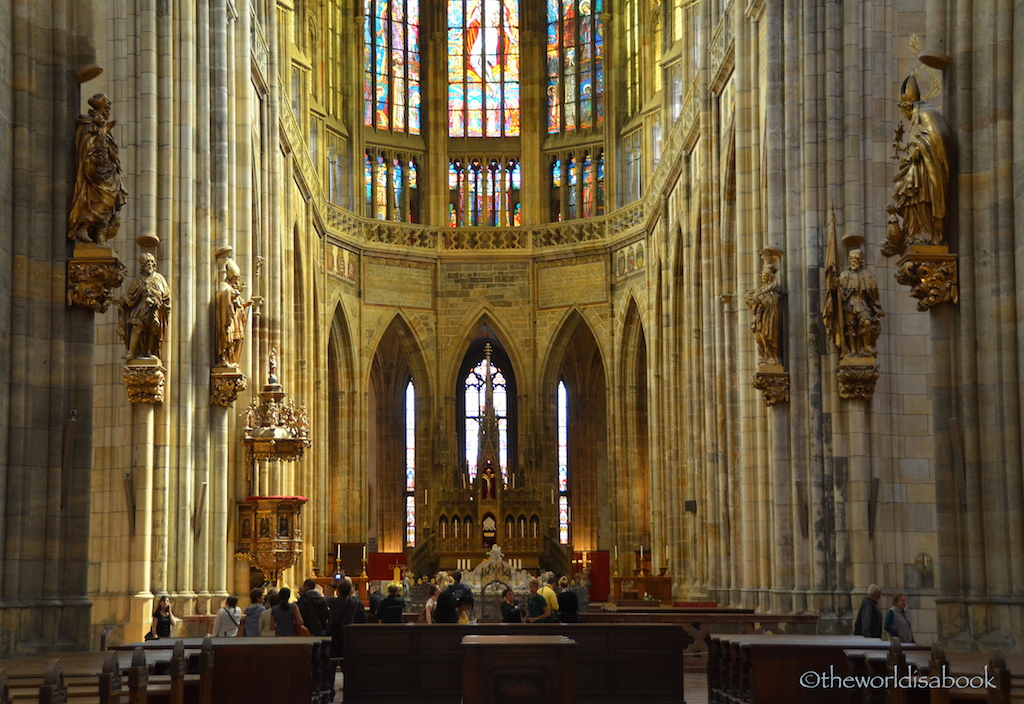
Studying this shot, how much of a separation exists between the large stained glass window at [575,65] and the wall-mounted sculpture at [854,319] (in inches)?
1011

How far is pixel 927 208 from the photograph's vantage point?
1288cm

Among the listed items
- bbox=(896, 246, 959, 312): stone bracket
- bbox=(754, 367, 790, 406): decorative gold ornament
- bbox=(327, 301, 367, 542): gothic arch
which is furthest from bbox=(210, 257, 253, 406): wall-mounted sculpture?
bbox=(327, 301, 367, 542): gothic arch

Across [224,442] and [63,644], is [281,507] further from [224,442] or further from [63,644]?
[63,644]

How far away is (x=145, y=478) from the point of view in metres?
18.8

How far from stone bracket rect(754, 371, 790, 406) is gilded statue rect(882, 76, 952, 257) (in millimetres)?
8188

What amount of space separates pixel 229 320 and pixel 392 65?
25.5 metres

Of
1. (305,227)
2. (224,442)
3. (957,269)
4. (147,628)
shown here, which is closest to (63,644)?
(147,628)

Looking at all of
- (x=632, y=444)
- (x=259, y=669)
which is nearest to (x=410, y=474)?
(x=632, y=444)

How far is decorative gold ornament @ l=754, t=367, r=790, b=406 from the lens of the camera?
69.8ft

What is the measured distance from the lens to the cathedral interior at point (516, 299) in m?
12.3

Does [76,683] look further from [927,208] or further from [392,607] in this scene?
[392,607]

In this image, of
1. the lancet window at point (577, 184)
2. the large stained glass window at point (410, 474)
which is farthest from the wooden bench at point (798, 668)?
the large stained glass window at point (410, 474)

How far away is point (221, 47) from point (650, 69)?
19.9m

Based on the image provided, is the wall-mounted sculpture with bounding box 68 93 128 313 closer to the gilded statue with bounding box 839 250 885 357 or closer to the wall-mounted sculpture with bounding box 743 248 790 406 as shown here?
the gilded statue with bounding box 839 250 885 357
